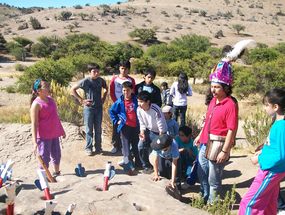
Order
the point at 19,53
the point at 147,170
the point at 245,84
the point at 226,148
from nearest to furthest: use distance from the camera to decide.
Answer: the point at 226,148 < the point at 147,170 < the point at 245,84 < the point at 19,53

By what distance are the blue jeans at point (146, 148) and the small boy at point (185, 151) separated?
492mm

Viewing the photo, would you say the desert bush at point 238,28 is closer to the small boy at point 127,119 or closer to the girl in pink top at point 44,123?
the small boy at point 127,119

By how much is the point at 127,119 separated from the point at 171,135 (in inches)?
28.4

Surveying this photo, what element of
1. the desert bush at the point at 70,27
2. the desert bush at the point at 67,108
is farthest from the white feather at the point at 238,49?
the desert bush at the point at 70,27

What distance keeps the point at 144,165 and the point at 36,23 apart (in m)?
60.7

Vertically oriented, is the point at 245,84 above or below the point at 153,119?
below

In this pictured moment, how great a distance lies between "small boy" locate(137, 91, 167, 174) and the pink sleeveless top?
3.90ft

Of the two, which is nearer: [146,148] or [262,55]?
[146,148]

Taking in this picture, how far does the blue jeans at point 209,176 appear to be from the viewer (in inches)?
195

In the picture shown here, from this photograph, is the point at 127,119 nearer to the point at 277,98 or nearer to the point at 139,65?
the point at 277,98

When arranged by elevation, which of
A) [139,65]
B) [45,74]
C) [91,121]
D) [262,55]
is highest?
[91,121]

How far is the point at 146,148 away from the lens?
6184 millimetres

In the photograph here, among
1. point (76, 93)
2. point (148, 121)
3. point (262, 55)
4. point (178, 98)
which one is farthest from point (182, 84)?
point (262, 55)

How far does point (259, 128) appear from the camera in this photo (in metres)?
7.91
